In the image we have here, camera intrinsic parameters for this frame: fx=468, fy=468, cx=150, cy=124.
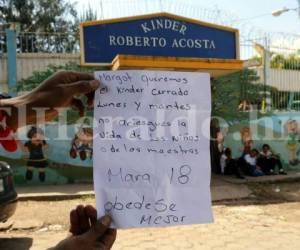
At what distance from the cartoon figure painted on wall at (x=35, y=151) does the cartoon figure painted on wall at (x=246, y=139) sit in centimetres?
414

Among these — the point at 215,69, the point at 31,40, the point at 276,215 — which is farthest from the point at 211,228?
the point at 31,40

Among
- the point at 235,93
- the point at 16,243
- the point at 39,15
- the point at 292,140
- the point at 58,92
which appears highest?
the point at 39,15

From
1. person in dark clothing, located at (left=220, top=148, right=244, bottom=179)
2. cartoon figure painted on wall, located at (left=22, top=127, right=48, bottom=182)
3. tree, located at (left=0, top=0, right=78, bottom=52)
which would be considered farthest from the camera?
tree, located at (left=0, top=0, right=78, bottom=52)

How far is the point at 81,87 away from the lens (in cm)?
157

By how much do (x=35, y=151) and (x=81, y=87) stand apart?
728cm

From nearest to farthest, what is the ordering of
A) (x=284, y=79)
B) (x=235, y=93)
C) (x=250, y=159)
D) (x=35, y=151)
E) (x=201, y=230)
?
(x=201, y=230) → (x=35, y=151) → (x=250, y=159) → (x=235, y=93) → (x=284, y=79)

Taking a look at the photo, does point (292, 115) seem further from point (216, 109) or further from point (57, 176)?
point (57, 176)

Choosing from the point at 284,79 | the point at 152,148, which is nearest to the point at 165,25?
the point at 284,79

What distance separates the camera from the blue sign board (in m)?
8.79

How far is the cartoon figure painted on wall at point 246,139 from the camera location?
32.5ft

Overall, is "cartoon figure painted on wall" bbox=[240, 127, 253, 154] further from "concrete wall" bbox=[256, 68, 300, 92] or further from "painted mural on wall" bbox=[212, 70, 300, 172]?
"concrete wall" bbox=[256, 68, 300, 92]

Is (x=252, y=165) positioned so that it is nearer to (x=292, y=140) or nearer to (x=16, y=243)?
(x=292, y=140)

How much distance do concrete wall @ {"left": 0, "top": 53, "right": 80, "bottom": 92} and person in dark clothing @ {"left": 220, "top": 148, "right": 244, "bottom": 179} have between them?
3.94 meters

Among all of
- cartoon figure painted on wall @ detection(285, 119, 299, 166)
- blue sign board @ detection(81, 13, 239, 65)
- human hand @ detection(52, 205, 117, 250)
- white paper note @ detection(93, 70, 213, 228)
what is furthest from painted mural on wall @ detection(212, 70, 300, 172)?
human hand @ detection(52, 205, 117, 250)
